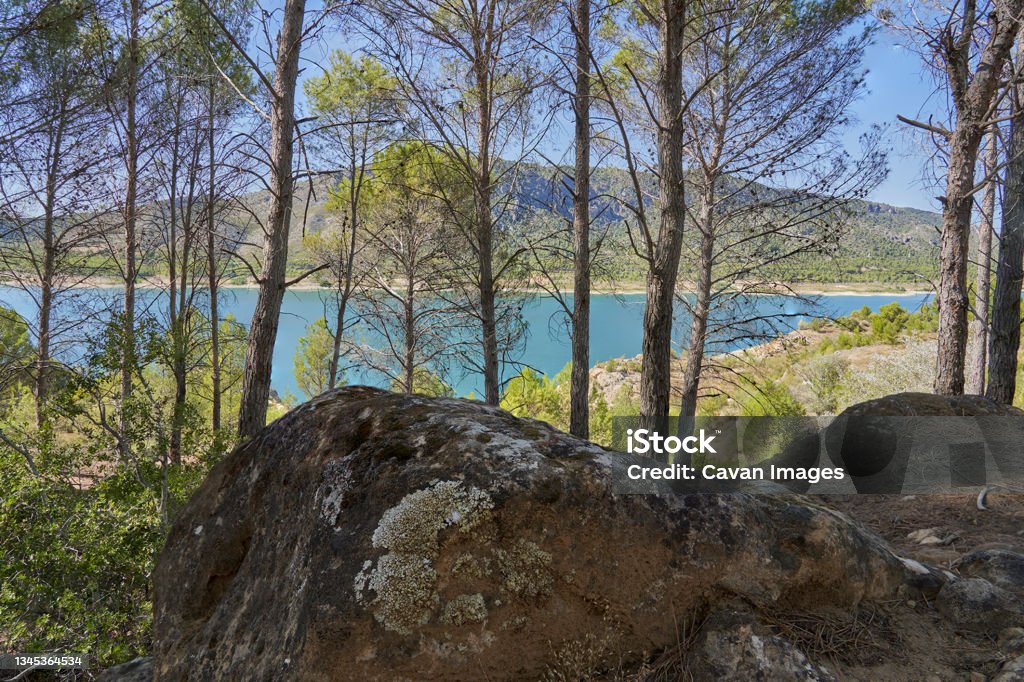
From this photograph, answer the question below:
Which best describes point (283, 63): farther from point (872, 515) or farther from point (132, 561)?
point (872, 515)

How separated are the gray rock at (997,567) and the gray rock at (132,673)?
366cm

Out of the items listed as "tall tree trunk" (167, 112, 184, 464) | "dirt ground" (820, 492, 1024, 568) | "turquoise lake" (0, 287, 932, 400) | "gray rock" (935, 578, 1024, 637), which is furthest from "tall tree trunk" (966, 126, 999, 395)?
"tall tree trunk" (167, 112, 184, 464)

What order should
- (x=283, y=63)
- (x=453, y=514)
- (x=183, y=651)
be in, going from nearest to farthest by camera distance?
(x=453, y=514) < (x=183, y=651) < (x=283, y=63)

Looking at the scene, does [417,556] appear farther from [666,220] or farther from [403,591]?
[666,220]

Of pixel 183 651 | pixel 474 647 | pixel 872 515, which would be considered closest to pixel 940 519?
pixel 872 515

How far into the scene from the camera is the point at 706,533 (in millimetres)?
1951

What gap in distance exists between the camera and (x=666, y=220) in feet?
13.2

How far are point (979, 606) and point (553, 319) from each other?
6600 millimetres

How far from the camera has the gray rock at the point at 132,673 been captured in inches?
101

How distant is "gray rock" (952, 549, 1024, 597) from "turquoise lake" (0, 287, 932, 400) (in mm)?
3866

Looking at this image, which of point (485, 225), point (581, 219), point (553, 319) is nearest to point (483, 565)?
point (485, 225)

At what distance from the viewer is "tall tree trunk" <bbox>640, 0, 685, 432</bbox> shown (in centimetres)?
388

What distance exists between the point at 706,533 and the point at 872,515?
313 cm

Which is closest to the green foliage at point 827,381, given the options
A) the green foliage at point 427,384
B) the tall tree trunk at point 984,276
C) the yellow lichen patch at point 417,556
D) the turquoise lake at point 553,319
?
the turquoise lake at point 553,319
